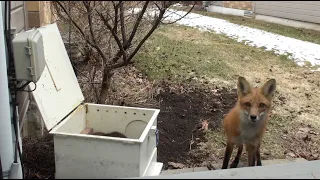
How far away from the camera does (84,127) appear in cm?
303

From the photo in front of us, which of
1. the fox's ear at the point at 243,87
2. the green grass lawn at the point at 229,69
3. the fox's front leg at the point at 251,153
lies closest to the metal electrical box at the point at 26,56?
the fox's ear at the point at 243,87

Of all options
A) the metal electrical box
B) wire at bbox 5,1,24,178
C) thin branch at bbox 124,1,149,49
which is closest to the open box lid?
wire at bbox 5,1,24,178

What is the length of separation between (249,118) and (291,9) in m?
0.85

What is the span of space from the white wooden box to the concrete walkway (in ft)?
1.33

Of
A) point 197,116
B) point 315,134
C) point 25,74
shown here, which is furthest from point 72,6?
point 315,134

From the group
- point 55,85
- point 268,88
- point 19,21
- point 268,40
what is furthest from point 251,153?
point 19,21

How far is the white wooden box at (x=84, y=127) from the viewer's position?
229cm

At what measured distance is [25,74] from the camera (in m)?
Answer: 1.99

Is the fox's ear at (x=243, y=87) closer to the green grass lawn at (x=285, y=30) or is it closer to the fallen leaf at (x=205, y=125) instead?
the green grass lawn at (x=285, y=30)

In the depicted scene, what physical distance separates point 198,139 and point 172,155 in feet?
1.46

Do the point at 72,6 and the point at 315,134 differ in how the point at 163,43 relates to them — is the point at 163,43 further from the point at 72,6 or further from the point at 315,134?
the point at 72,6

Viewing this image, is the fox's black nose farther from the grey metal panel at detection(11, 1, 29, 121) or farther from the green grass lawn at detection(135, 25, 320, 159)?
the grey metal panel at detection(11, 1, 29, 121)

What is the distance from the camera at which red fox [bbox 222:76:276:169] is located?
2764mm

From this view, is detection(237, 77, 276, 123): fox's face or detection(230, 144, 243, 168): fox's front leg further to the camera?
detection(230, 144, 243, 168): fox's front leg
